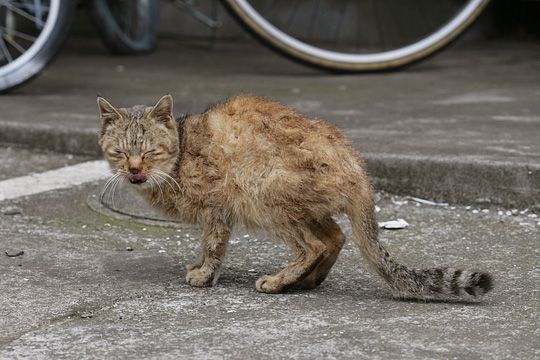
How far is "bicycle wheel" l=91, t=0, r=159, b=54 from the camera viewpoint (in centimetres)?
745

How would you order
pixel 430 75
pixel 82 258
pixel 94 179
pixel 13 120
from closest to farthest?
pixel 82 258 → pixel 94 179 → pixel 13 120 → pixel 430 75

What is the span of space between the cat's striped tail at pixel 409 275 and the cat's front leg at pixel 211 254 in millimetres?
459

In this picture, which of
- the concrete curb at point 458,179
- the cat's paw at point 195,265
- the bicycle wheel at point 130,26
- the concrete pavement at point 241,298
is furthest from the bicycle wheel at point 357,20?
the cat's paw at point 195,265

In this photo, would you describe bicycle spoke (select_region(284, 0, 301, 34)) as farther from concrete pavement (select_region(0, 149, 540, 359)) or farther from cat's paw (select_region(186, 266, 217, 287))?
cat's paw (select_region(186, 266, 217, 287))

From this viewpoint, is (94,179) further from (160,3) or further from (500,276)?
(160,3)

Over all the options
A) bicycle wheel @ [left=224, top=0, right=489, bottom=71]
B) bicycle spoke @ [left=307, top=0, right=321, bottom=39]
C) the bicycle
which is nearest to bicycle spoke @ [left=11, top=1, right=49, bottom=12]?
the bicycle

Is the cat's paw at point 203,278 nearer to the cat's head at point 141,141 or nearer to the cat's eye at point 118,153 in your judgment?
the cat's head at point 141,141

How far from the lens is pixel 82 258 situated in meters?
3.99

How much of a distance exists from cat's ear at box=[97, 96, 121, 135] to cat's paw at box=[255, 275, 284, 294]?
77 cm

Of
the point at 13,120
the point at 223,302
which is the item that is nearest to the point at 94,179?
the point at 13,120

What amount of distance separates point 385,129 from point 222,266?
1699 millimetres

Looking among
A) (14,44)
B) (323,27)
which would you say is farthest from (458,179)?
(323,27)

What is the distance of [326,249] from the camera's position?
363 cm

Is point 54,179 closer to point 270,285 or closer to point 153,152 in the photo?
point 153,152
